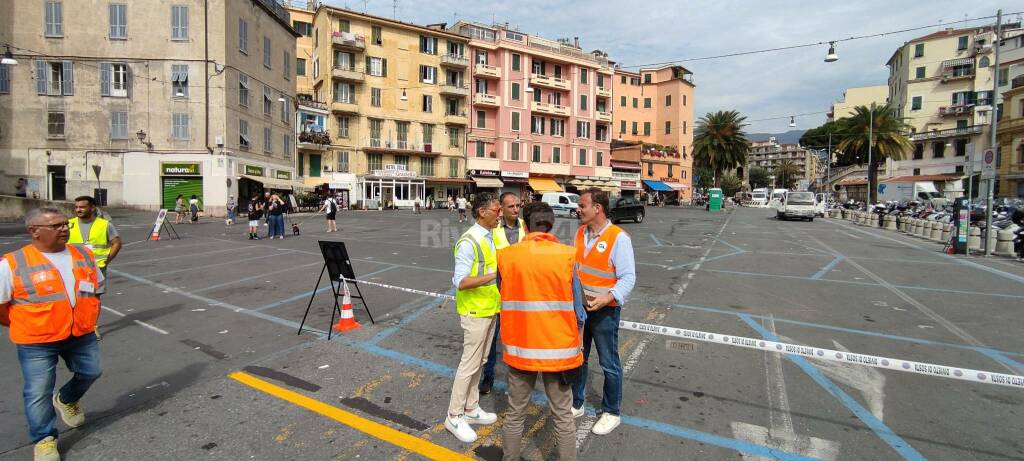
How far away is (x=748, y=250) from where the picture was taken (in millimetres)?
14711

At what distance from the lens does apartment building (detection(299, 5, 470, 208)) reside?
4206 centimetres

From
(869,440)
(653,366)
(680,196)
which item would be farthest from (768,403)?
(680,196)

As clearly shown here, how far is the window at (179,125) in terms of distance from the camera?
2861cm

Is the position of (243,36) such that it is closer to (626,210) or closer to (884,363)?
(626,210)

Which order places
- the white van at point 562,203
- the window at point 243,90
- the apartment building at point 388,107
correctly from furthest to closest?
the apartment building at point 388,107 → the window at point 243,90 → the white van at point 562,203

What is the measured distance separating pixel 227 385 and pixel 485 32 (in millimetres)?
50356

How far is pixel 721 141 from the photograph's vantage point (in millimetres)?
58594

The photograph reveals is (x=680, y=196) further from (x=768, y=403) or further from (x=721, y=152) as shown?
(x=768, y=403)

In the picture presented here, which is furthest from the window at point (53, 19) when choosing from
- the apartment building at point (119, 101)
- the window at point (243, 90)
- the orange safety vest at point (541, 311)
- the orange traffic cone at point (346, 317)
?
the orange safety vest at point (541, 311)

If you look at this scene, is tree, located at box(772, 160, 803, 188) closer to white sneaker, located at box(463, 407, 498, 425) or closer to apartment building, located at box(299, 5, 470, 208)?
apartment building, located at box(299, 5, 470, 208)

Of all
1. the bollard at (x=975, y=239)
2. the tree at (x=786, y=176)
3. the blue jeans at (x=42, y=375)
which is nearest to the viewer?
the blue jeans at (x=42, y=375)

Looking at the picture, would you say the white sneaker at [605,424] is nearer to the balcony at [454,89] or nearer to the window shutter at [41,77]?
the window shutter at [41,77]

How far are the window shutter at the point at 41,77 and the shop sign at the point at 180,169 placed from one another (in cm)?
786

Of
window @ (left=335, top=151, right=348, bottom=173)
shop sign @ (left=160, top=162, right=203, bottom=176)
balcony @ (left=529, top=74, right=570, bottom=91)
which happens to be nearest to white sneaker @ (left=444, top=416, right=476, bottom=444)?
shop sign @ (left=160, top=162, right=203, bottom=176)
